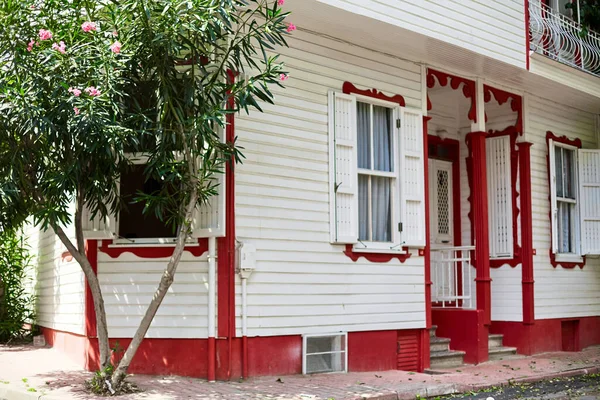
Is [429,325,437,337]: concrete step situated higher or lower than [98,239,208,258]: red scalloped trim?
lower

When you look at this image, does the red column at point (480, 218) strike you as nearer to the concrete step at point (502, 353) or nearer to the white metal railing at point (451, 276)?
the white metal railing at point (451, 276)

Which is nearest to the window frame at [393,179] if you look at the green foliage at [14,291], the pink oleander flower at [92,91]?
the pink oleander flower at [92,91]

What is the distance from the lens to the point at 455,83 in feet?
40.7

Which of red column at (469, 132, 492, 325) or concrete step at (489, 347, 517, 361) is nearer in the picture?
red column at (469, 132, 492, 325)

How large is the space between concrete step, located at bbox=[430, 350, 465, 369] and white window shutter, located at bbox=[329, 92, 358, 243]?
8.45 feet

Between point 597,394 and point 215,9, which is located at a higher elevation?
point 215,9

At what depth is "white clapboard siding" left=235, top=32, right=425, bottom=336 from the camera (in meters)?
9.52

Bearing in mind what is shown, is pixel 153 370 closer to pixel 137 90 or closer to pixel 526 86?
pixel 137 90

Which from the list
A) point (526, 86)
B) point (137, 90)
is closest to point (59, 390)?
point (137, 90)

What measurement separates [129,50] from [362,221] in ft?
13.9

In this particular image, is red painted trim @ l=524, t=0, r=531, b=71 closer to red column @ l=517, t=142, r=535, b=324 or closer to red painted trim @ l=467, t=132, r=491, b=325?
red painted trim @ l=467, t=132, r=491, b=325

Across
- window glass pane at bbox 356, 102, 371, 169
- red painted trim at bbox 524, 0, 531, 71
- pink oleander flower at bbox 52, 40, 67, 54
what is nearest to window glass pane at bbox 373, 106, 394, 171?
window glass pane at bbox 356, 102, 371, 169

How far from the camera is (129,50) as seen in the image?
7.93 metres

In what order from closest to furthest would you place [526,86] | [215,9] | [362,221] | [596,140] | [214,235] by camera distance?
[215,9]
[214,235]
[362,221]
[526,86]
[596,140]
